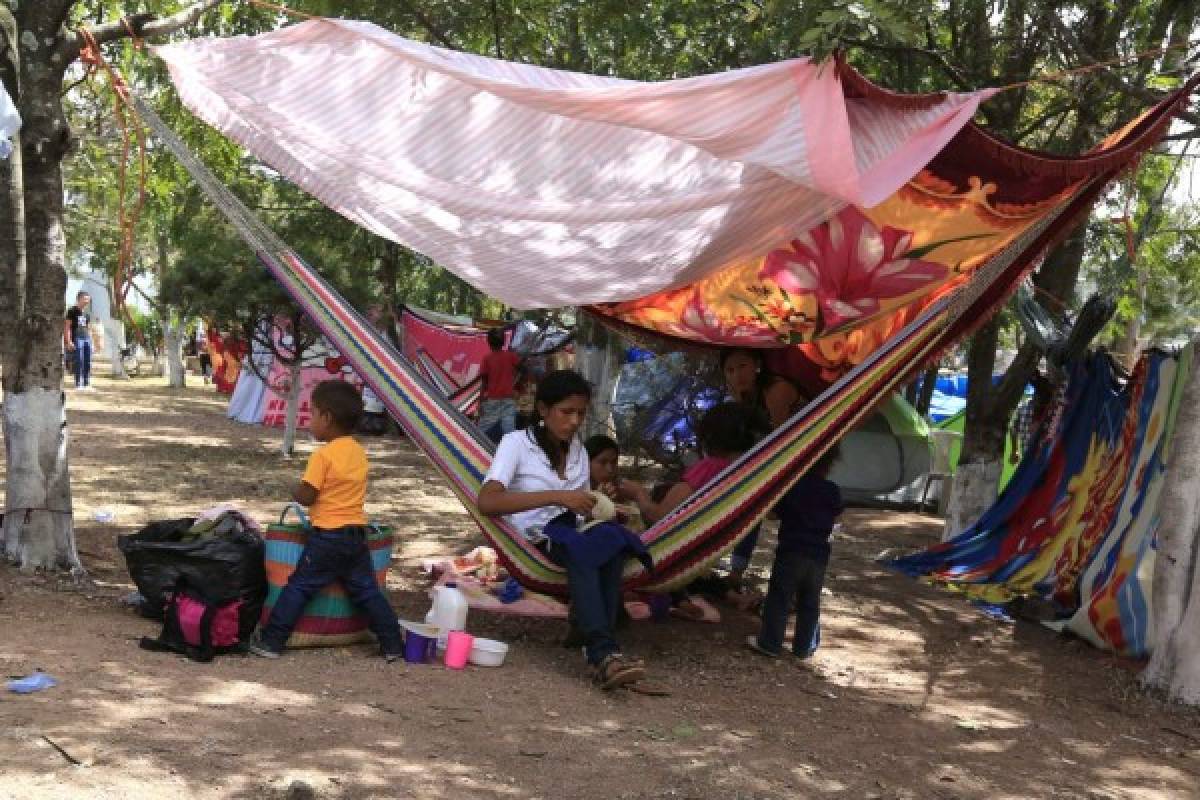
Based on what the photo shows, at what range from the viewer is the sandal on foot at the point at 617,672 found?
3553mm

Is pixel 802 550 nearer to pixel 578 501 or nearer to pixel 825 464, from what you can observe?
pixel 825 464

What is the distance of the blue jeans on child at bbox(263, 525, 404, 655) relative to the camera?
3.59 metres

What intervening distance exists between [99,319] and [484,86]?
98.1ft

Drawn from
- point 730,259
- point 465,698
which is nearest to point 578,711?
point 465,698

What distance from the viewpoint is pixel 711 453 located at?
4.46 m

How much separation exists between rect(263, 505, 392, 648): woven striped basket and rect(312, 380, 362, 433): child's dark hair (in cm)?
32

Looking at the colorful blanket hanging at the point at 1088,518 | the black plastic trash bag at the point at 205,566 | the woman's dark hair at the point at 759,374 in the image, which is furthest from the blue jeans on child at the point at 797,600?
the black plastic trash bag at the point at 205,566

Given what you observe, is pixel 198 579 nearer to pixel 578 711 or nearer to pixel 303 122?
pixel 578 711

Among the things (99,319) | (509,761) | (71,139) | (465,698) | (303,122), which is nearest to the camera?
(509,761)

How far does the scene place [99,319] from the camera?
3050cm

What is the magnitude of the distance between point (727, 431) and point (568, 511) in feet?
2.53

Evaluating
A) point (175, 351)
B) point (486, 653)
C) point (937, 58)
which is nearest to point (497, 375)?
point (937, 58)

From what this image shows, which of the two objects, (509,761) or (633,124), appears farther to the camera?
(633,124)

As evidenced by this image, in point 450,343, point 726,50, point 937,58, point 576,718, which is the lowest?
point 576,718
